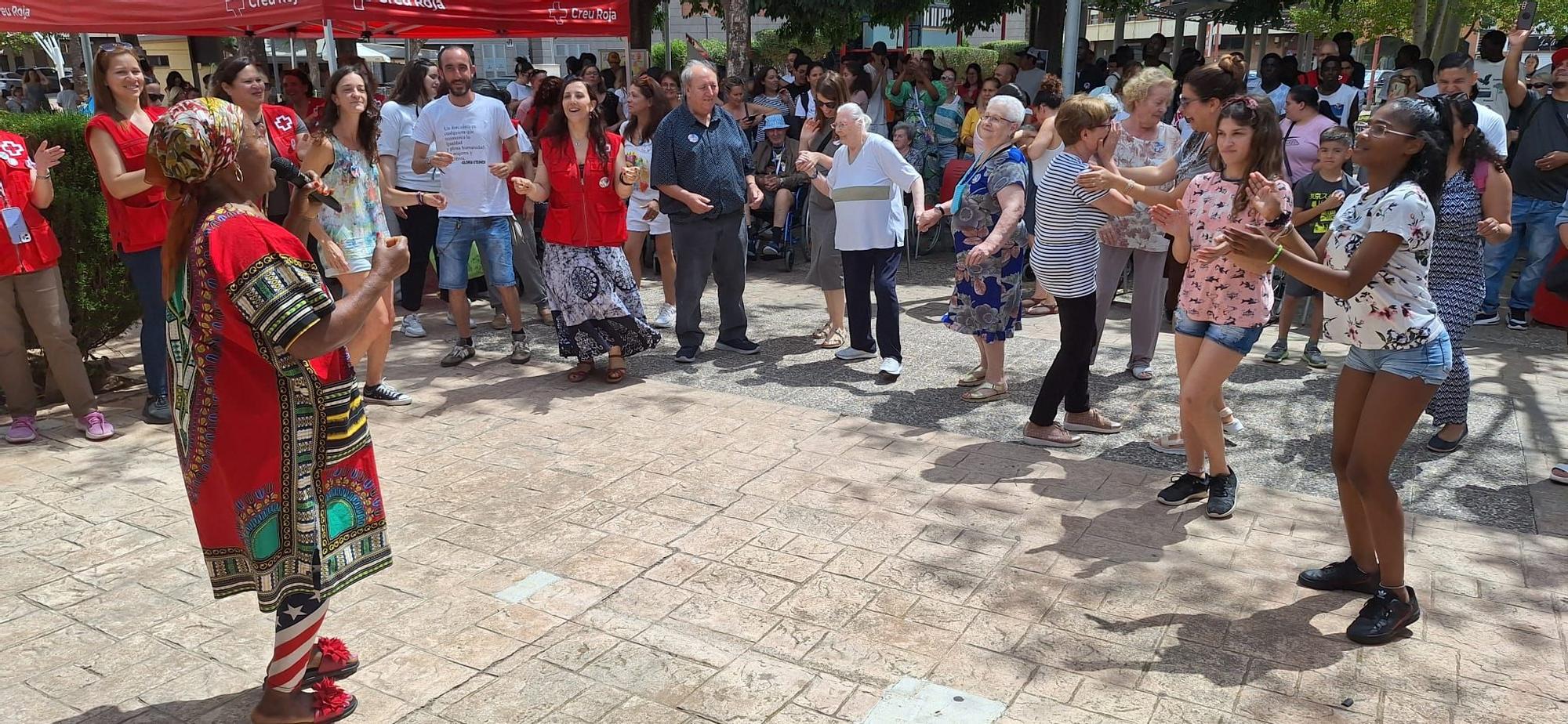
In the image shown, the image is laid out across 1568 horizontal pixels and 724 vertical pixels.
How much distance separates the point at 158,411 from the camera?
5902 millimetres

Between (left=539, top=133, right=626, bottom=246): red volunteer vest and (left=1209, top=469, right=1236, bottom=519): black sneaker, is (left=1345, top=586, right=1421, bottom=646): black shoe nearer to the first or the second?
(left=1209, top=469, right=1236, bottom=519): black sneaker

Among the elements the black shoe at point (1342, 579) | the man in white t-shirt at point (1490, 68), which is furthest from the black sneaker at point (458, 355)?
the man in white t-shirt at point (1490, 68)

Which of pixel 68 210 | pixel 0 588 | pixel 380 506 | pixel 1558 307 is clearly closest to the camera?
pixel 380 506

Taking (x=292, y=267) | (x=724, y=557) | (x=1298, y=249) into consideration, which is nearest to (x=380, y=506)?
(x=292, y=267)

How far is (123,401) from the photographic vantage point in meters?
6.34

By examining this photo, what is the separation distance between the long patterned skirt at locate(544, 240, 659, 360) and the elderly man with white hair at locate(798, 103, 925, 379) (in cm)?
136

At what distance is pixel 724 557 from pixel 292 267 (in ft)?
6.94

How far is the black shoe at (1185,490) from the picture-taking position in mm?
4793

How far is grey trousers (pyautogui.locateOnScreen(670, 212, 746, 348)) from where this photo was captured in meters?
7.18

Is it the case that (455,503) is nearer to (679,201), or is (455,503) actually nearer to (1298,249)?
(679,201)

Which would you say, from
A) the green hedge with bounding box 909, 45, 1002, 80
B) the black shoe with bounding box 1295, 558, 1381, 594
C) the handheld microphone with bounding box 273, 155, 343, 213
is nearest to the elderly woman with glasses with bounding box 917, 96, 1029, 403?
the black shoe with bounding box 1295, 558, 1381, 594

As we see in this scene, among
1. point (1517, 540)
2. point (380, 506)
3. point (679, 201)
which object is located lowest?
point (1517, 540)

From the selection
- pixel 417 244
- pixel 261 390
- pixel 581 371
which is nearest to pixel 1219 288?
pixel 261 390

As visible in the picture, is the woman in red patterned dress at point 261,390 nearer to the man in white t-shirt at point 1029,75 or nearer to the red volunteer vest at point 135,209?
the red volunteer vest at point 135,209
